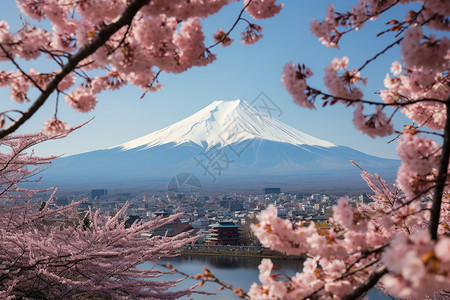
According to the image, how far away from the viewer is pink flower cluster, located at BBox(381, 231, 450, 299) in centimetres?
62

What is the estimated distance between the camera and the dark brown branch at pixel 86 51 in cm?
113

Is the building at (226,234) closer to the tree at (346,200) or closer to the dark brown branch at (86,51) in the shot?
the tree at (346,200)

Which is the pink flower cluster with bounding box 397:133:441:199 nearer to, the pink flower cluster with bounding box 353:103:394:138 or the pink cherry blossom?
the pink flower cluster with bounding box 353:103:394:138

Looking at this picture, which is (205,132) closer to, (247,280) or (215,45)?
(247,280)

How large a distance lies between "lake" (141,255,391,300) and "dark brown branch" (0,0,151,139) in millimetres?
17634

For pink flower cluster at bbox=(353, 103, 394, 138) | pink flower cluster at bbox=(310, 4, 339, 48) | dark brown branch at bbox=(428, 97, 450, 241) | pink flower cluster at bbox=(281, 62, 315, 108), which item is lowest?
dark brown branch at bbox=(428, 97, 450, 241)

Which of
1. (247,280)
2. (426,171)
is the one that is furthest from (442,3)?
(247,280)

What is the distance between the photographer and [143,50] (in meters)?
1.38

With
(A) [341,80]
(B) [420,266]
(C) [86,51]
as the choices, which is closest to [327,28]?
(A) [341,80]

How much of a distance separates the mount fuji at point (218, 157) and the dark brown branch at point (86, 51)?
94626 mm

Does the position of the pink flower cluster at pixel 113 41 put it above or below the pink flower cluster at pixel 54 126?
above

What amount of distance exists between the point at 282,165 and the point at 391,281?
14240cm

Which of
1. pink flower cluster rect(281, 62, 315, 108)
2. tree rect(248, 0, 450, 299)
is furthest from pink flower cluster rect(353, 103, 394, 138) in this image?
pink flower cluster rect(281, 62, 315, 108)

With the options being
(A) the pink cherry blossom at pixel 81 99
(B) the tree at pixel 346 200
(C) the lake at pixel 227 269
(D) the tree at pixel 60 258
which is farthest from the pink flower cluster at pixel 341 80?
(C) the lake at pixel 227 269
